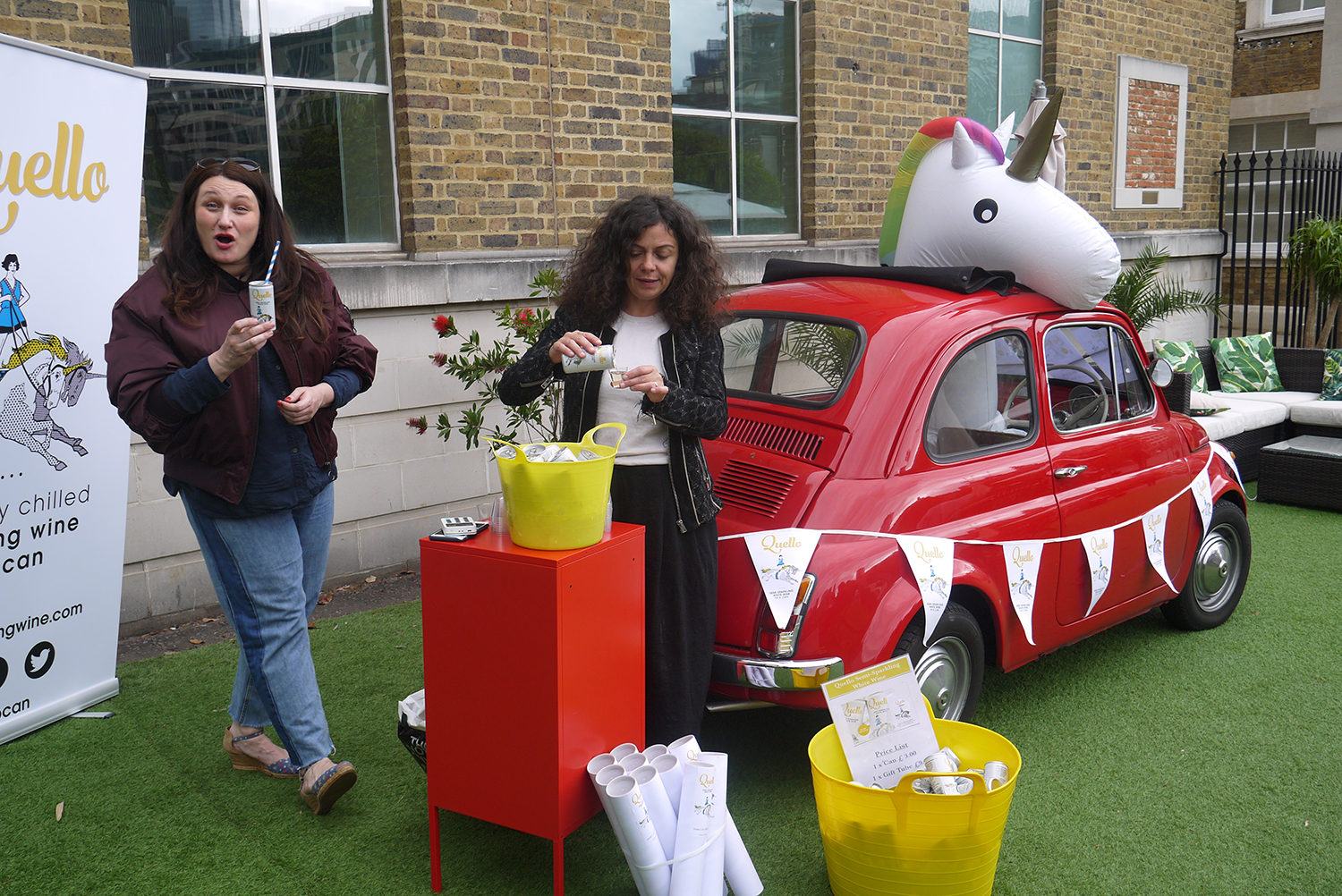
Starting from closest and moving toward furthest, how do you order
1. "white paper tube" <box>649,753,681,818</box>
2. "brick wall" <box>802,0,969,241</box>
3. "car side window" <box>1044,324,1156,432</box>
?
"white paper tube" <box>649,753,681,818</box> < "car side window" <box>1044,324,1156,432</box> < "brick wall" <box>802,0,969,241</box>

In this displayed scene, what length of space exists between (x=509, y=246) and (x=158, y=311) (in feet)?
11.5

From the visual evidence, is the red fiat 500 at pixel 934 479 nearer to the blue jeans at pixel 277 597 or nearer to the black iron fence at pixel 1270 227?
the blue jeans at pixel 277 597

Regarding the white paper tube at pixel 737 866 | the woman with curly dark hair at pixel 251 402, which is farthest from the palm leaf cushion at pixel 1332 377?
the woman with curly dark hair at pixel 251 402

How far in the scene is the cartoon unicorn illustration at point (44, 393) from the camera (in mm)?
3828

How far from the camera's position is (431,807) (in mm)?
3086

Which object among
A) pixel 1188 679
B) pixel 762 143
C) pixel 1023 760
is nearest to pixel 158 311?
pixel 1023 760

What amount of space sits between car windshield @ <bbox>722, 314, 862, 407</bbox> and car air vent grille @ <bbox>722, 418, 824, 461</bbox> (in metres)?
0.14

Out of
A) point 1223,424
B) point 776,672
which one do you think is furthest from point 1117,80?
point 776,672

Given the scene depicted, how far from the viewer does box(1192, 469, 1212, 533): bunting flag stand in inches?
192

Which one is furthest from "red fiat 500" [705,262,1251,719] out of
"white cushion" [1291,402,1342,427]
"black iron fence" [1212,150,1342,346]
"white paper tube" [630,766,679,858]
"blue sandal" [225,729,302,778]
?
"black iron fence" [1212,150,1342,346]

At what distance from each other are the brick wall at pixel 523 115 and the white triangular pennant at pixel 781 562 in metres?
3.47

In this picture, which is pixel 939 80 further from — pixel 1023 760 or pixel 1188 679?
pixel 1023 760

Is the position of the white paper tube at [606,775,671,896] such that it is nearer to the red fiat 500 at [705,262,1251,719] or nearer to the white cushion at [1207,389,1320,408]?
the red fiat 500 at [705,262,1251,719]

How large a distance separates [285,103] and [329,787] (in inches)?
155
